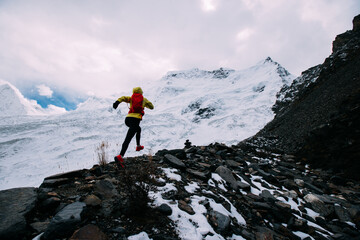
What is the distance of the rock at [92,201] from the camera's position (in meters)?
2.54

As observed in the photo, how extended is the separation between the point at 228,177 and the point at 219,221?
2.19 metres

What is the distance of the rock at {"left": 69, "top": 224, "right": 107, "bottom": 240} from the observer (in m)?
1.92

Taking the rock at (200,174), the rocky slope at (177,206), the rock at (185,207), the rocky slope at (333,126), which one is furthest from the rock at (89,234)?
the rocky slope at (333,126)

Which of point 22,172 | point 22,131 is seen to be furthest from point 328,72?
point 22,131

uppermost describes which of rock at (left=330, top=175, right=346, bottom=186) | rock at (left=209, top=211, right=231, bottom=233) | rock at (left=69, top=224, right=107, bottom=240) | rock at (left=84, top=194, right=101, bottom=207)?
rock at (left=84, top=194, right=101, bottom=207)

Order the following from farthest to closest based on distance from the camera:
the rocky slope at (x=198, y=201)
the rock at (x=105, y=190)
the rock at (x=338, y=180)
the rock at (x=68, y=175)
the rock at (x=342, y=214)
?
the rock at (x=338, y=180)
the rock at (x=342, y=214)
the rock at (x=68, y=175)
the rock at (x=105, y=190)
the rocky slope at (x=198, y=201)

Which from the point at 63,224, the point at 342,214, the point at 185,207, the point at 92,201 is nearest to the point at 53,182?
the point at 92,201

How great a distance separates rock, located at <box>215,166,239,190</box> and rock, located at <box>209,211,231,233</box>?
1738 millimetres

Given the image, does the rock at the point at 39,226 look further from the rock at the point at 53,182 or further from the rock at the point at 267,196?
the rock at the point at 267,196

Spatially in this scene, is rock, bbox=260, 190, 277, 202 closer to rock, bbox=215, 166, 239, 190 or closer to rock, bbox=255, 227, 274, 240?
rock, bbox=215, 166, 239, 190

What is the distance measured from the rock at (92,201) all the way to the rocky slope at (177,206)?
0.01m

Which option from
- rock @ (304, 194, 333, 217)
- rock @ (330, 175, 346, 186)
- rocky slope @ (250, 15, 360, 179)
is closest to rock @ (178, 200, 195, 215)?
rock @ (304, 194, 333, 217)

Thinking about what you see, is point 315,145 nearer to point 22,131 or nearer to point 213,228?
point 213,228

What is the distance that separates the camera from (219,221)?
2723 millimetres
